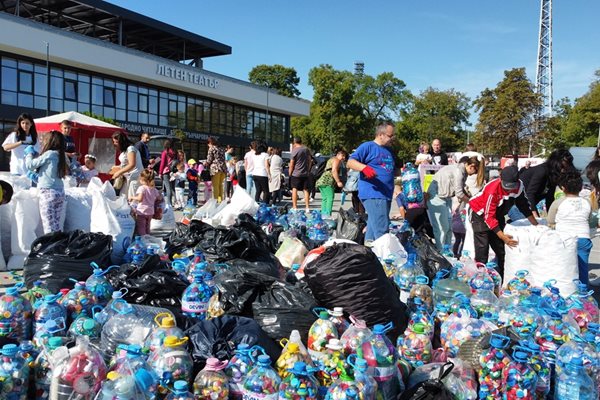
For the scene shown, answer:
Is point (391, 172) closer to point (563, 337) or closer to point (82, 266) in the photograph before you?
point (563, 337)

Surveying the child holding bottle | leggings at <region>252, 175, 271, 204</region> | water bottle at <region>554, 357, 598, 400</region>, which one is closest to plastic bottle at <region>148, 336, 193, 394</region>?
water bottle at <region>554, 357, 598, 400</region>

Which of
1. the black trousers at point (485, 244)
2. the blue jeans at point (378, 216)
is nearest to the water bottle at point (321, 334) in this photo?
the blue jeans at point (378, 216)

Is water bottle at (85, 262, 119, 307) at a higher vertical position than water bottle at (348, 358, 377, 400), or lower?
higher

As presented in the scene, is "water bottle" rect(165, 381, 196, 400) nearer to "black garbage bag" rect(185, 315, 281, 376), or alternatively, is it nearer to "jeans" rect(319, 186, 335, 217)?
"black garbage bag" rect(185, 315, 281, 376)

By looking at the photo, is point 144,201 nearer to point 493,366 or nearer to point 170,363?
point 170,363

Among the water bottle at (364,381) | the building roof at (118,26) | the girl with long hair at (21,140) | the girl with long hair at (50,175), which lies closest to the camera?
the water bottle at (364,381)

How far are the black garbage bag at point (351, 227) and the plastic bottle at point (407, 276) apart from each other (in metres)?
1.74

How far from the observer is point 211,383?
2.51 m

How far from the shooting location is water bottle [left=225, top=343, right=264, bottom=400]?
2.58 metres

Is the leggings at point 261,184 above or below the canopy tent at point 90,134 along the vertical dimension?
below

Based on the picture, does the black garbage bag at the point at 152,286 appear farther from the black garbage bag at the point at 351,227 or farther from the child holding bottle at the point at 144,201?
the child holding bottle at the point at 144,201

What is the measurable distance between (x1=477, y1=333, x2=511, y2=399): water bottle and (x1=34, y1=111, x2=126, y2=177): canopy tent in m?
12.1

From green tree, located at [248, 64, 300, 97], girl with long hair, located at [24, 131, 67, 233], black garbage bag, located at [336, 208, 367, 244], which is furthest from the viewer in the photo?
green tree, located at [248, 64, 300, 97]

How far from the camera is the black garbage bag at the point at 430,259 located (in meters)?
5.00
